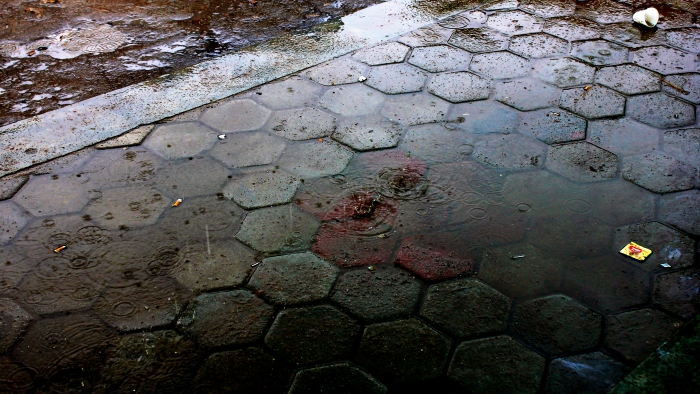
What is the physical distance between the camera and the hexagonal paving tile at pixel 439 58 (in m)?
4.23

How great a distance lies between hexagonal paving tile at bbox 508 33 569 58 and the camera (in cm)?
438

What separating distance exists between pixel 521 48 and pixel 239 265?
9.88 feet

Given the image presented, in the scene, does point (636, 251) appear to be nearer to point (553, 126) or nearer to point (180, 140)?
point (553, 126)

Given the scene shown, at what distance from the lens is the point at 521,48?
14.6 ft

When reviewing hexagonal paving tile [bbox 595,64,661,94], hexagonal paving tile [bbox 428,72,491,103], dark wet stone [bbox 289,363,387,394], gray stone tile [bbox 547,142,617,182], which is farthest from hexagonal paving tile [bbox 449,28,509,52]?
dark wet stone [bbox 289,363,387,394]

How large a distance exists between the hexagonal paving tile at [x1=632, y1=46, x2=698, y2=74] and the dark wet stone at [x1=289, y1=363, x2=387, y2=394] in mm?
3374

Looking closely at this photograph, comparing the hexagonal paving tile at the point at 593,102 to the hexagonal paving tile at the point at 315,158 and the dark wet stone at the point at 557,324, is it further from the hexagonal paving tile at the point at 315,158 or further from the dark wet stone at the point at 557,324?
the dark wet stone at the point at 557,324

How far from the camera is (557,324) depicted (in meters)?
2.31

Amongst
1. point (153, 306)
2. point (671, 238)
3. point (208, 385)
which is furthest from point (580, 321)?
point (153, 306)

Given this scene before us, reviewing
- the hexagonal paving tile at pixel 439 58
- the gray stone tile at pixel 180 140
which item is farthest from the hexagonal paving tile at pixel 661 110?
the gray stone tile at pixel 180 140

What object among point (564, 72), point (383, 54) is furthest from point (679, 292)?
point (383, 54)

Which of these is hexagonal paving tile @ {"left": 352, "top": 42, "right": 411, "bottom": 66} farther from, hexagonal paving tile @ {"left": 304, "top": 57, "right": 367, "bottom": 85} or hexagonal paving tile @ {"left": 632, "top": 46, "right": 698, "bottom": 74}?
hexagonal paving tile @ {"left": 632, "top": 46, "right": 698, "bottom": 74}

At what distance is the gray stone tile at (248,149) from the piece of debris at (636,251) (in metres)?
1.92

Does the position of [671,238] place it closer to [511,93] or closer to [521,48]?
[511,93]
